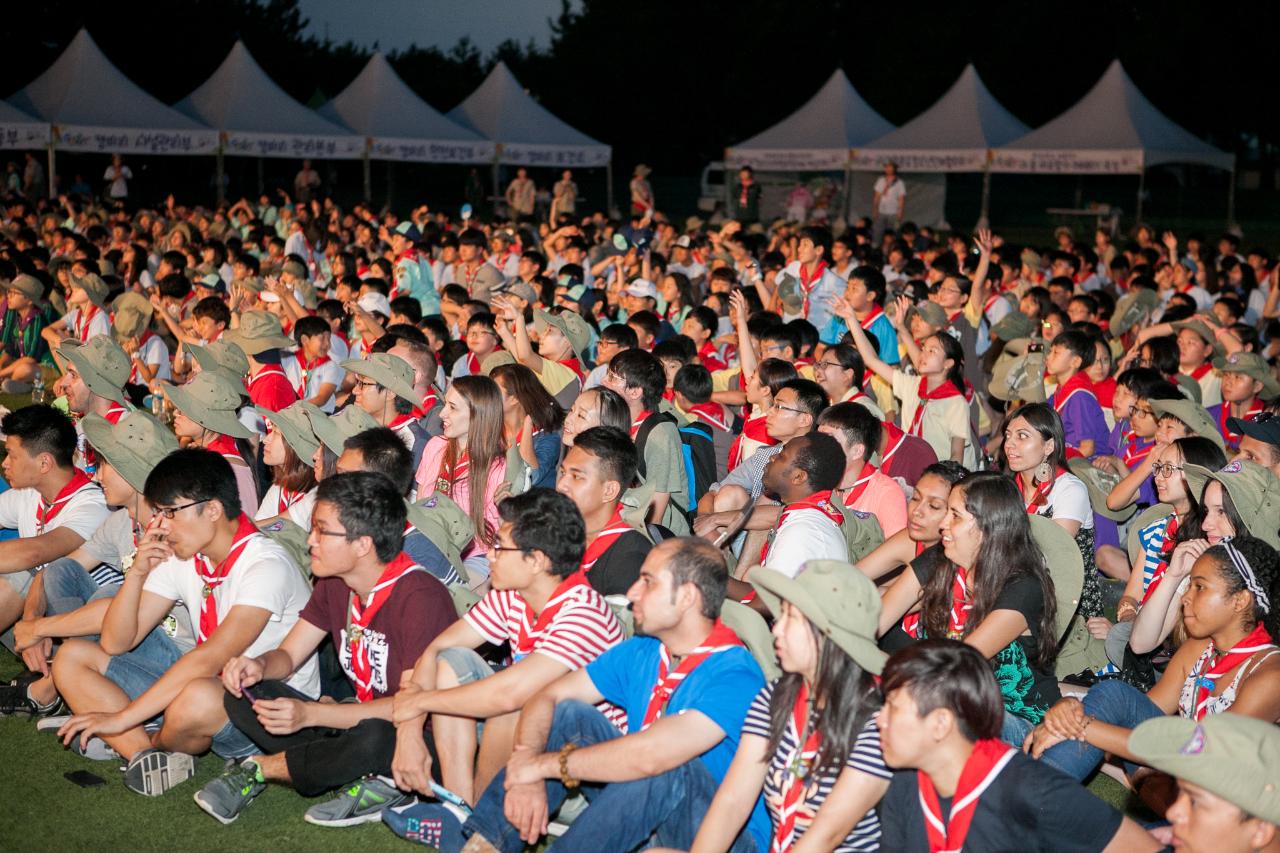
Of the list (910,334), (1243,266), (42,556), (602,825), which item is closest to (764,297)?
(910,334)

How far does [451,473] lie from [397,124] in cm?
2131

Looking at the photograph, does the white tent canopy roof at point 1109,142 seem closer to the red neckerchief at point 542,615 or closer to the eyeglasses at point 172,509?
the red neckerchief at point 542,615

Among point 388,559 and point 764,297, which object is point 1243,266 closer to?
point 764,297

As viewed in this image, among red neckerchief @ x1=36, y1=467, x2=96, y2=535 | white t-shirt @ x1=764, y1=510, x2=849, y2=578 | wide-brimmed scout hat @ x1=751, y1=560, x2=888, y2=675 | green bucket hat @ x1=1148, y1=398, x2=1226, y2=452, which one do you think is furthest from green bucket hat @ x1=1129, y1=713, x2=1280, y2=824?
red neckerchief @ x1=36, y1=467, x2=96, y2=535

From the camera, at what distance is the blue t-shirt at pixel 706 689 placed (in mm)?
4070

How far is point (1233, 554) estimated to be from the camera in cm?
463

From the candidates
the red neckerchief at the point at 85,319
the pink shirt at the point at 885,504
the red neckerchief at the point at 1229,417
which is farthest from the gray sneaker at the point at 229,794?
the red neckerchief at the point at 85,319

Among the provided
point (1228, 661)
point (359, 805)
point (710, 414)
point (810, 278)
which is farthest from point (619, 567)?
point (810, 278)

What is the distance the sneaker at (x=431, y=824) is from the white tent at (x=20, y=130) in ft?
69.9

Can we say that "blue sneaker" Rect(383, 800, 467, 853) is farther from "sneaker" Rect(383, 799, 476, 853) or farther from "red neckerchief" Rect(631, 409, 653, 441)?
"red neckerchief" Rect(631, 409, 653, 441)

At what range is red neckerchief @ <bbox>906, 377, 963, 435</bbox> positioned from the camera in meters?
8.52

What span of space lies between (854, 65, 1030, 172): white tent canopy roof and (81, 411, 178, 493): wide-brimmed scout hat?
22.8 metres

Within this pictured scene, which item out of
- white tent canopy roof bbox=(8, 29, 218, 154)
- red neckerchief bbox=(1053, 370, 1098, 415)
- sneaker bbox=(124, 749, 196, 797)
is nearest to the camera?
sneaker bbox=(124, 749, 196, 797)

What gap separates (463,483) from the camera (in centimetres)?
696
